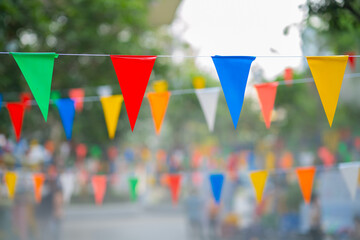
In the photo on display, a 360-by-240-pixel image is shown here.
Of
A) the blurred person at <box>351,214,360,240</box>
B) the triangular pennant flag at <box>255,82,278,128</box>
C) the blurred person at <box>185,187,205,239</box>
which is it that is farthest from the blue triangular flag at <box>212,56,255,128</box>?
the blurred person at <box>185,187,205,239</box>

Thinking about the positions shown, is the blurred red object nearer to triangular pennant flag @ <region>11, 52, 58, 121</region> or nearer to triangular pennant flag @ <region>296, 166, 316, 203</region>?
triangular pennant flag @ <region>296, 166, 316, 203</region>

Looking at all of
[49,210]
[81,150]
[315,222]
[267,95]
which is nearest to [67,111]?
[267,95]

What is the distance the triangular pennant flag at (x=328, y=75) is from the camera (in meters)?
4.14

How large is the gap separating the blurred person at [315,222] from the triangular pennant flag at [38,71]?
20.1 feet

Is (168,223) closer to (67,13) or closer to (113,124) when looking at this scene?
(67,13)

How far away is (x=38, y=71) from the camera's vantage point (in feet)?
13.1

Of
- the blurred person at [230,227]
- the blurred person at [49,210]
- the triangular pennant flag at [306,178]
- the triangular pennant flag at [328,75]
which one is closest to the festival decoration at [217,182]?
the triangular pennant flag at [306,178]

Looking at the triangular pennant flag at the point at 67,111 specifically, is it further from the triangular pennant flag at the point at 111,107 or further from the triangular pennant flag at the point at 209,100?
the triangular pennant flag at the point at 209,100

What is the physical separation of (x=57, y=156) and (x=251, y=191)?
602cm

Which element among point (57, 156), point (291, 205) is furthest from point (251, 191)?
point (57, 156)

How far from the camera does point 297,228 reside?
30.8 ft

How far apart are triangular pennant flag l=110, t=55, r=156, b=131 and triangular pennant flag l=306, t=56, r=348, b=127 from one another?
146 cm

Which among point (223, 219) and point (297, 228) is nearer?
point (297, 228)

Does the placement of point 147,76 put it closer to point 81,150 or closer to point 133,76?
point 133,76
